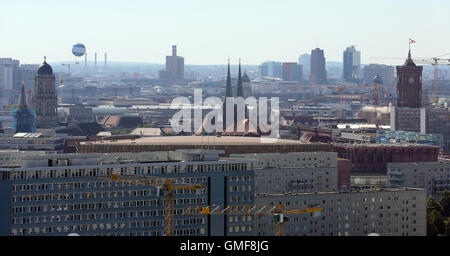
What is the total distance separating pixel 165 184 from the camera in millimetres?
44062

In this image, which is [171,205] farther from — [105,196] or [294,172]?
[294,172]

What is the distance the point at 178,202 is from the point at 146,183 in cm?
228

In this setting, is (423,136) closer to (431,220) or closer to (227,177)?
(431,220)

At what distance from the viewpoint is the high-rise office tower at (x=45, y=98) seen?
162 meters

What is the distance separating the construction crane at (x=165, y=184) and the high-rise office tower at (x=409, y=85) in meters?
123

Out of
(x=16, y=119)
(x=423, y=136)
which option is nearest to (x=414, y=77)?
(x=423, y=136)

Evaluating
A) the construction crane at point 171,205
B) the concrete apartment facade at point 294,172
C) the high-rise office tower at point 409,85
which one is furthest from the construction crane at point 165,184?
the high-rise office tower at point 409,85

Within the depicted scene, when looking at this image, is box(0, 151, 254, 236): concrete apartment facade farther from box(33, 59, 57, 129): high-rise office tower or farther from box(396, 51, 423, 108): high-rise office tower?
box(396, 51, 423, 108): high-rise office tower

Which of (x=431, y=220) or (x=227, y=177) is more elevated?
(x=227, y=177)

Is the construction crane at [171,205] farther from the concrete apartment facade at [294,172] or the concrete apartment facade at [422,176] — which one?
the concrete apartment facade at [422,176]

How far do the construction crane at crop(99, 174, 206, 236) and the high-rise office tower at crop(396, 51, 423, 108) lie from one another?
12274 cm

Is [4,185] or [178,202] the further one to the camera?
[178,202]

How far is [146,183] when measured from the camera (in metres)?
45.4

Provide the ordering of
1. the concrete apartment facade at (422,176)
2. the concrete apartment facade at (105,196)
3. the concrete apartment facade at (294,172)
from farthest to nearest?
the concrete apartment facade at (422,176) → the concrete apartment facade at (294,172) → the concrete apartment facade at (105,196)
